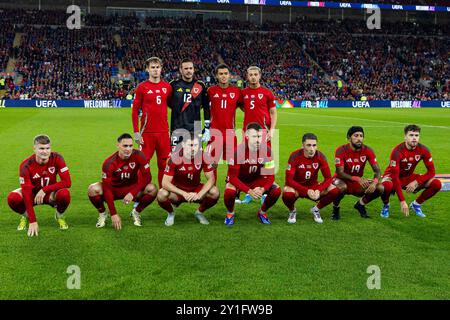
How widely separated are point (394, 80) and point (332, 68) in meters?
6.07

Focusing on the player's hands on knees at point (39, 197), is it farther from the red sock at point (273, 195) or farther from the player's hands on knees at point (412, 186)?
the player's hands on knees at point (412, 186)

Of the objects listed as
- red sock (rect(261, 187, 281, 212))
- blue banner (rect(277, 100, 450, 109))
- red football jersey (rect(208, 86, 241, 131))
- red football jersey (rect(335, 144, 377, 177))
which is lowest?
red sock (rect(261, 187, 281, 212))

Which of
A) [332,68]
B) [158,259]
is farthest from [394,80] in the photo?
[158,259]

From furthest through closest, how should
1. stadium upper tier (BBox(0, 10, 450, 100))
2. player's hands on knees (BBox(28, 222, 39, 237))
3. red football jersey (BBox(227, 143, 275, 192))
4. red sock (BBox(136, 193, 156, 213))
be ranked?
stadium upper tier (BBox(0, 10, 450, 100)), red football jersey (BBox(227, 143, 275, 192)), red sock (BBox(136, 193, 156, 213)), player's hands on knees (BBox(28, 222, 39, 237))

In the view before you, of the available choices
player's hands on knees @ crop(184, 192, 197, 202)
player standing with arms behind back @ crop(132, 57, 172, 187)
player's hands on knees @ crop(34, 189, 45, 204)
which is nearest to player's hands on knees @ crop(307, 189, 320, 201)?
player's hands on knees @ crop(184, 192, 197, 202)

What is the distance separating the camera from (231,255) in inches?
205

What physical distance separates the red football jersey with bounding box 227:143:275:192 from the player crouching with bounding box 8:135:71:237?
85.9 inches

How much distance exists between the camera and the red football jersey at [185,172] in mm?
6707

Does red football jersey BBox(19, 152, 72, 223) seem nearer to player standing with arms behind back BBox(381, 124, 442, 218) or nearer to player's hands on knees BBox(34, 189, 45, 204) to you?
player's hands on knees BBox(34, 189, 45, 204)

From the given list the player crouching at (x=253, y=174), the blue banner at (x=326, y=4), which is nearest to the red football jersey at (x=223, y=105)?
the player crouching at (x=253, y=174)

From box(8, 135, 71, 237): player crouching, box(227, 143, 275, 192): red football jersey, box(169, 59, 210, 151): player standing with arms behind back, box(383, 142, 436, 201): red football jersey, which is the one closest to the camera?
box(8, 135, 71, 237): player crouching

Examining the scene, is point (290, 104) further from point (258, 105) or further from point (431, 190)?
point (431, 190)

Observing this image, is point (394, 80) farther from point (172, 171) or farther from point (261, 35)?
point (172, 171)

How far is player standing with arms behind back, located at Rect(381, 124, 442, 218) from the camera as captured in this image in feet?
23.3
